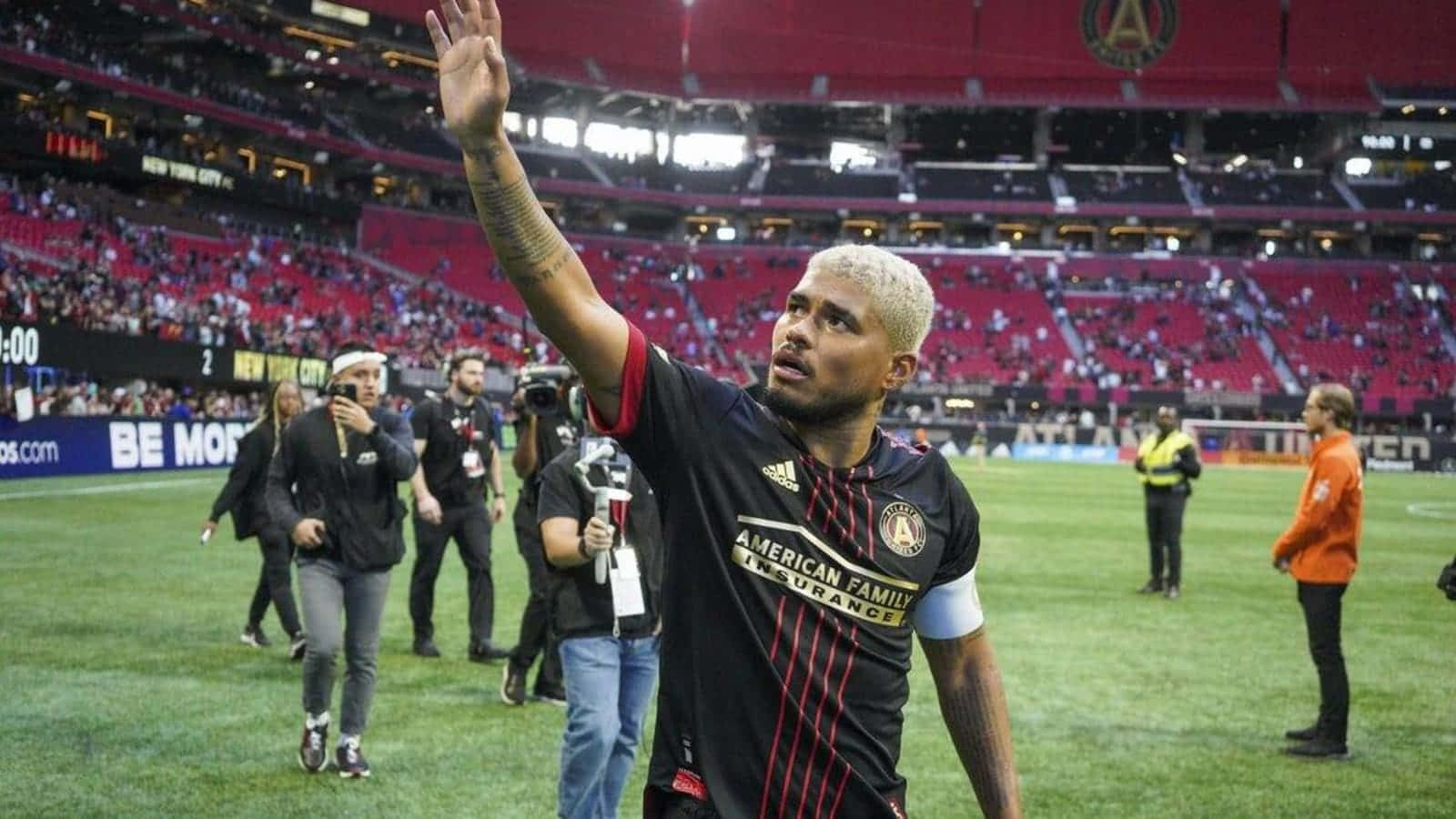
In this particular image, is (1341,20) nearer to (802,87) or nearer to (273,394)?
(802,87)

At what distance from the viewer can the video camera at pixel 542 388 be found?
5492 millimetres

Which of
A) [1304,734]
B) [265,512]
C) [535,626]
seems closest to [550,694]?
[535,626]

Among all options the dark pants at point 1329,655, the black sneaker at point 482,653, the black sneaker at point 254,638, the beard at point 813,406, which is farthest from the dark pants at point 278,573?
the beard at point 813,406

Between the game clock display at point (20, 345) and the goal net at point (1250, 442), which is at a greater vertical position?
the game clock display at point (20, 345)

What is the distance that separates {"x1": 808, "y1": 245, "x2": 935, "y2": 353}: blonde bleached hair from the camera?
2.96 metres

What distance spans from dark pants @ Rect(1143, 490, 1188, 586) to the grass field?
45 centimetres

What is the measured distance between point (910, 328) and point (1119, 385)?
66.4 meters

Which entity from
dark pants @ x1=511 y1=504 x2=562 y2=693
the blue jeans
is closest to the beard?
the blue jeans

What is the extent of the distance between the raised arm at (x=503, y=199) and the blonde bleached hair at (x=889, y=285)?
1.97 ft

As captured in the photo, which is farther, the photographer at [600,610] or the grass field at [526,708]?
the grass field at [526,708]

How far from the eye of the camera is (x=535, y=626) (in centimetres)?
947

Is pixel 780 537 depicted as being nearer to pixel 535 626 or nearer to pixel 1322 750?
pixel 535 626

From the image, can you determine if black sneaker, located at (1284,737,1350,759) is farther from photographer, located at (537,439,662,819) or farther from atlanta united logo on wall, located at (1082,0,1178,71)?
atlanta united logo on wall, located at (1082,0,1178,71)

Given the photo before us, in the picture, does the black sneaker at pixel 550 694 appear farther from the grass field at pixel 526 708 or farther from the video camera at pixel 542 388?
the video camera at pixel 542 388
